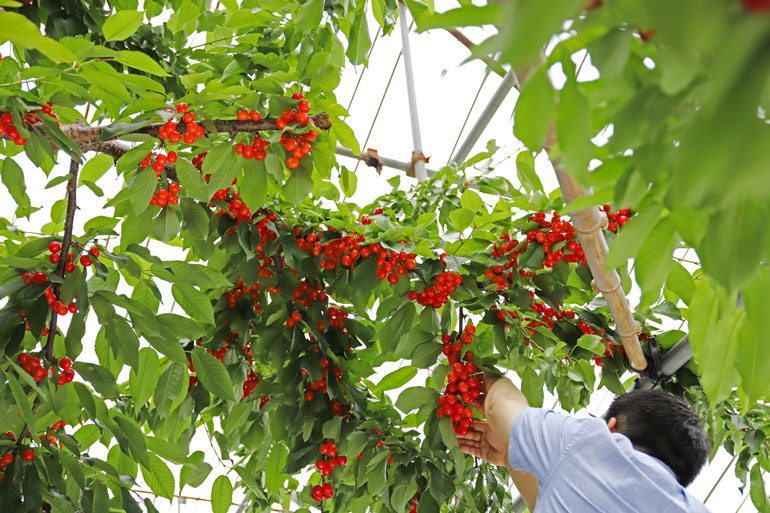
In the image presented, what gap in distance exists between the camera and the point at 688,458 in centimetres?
189

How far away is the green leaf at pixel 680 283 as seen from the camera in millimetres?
2041

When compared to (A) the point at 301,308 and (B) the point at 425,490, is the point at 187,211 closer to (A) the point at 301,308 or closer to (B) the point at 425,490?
(A) the point at 301,308

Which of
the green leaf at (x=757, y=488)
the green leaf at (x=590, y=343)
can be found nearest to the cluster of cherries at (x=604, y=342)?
the green leaf at (x=590, y=343)

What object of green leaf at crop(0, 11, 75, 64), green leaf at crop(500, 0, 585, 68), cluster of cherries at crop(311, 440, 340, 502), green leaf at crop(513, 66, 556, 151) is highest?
green leaf at crop(0, 11, 75, 64)

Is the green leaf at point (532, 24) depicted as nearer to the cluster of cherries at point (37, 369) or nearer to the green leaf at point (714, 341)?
the green leaf at point (714, 341)

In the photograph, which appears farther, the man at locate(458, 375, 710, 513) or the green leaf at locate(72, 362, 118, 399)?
the green leaf at locate(72, 362, 118, 399)

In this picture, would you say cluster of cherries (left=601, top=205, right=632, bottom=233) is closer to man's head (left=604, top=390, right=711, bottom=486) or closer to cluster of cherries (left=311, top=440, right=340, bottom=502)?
man's head (left=604, top=390, right=711, bottom=486)

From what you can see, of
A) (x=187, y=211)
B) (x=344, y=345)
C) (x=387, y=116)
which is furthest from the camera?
(x=387, y=116)

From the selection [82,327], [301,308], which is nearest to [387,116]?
[301,308]

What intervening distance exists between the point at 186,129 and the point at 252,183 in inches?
10.3

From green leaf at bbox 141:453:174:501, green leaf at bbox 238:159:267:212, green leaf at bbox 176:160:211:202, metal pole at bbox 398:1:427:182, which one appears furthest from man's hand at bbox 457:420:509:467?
metal pole at bbox 398:1:427:182

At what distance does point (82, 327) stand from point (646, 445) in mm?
1621

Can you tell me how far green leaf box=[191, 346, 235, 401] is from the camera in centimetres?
199

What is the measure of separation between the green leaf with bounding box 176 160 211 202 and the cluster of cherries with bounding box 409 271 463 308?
74 centimetres
